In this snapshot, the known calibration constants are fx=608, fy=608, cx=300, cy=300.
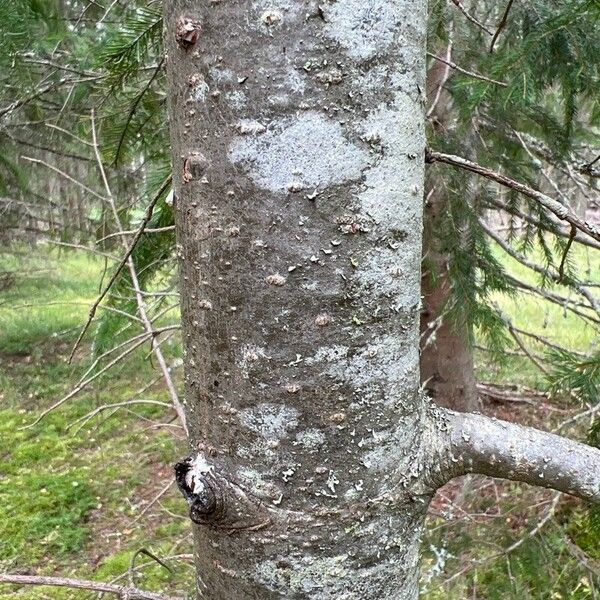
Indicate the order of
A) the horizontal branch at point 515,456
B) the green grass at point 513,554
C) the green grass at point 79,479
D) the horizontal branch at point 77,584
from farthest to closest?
the green grass at point 79,479
the green grass at point 513,554
the horizontal branch at point 77,584
the horizontal branch at point 515,456

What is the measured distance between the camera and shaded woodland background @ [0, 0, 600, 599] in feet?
5.89

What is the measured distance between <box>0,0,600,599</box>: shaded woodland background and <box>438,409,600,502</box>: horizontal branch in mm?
534

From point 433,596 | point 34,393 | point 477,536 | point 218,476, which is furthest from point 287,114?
point 34,393

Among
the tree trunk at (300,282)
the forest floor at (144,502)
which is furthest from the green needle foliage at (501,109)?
the tree trunk at (300,282)

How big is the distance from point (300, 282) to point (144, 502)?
3543mm

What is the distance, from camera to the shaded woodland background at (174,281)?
1.79 metres

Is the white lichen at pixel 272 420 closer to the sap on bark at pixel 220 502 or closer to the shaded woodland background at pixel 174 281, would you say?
the sap on bark at pixel 220 502

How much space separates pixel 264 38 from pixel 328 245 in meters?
0.21

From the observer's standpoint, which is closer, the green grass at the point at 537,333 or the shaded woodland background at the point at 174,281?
the shaded woodland background at the point at 174,281

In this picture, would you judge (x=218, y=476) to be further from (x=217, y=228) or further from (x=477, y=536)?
(x=477, y=536)

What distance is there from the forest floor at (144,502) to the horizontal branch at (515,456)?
2.54 feet

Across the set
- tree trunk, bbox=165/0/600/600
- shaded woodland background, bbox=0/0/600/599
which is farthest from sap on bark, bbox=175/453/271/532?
shaded woodland background, bbox=0/0/600/599

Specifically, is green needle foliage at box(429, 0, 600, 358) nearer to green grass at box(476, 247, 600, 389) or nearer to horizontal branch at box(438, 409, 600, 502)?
horizontal branch at box(438, 409, 600, 502)

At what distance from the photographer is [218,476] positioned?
0.70 metres
